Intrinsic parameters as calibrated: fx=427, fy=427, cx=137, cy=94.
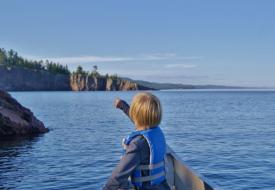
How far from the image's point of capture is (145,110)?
5359 millimetres

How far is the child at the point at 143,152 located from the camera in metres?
5.31

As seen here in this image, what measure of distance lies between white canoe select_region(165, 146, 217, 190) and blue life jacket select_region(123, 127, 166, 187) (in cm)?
267

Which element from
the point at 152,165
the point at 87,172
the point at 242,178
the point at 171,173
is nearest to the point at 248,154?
the point at 242,178

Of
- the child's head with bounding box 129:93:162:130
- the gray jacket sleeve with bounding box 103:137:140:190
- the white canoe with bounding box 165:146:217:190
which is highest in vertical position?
the child's head with bounding box 129:93:162:130

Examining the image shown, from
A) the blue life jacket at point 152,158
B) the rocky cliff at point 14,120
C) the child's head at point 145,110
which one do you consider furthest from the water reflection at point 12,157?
the child's head at point 145,110

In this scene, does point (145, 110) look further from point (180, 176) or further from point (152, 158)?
point (180, 176)

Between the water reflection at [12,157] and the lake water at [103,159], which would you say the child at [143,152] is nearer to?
the lake water at [103,159]

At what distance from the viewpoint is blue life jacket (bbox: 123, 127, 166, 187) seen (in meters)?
5.51

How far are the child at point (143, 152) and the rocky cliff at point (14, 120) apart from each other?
27.2 meters

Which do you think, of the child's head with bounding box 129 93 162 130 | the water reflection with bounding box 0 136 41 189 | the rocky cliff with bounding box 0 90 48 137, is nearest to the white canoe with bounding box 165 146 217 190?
the child's head with bounding box 129 93 162 130

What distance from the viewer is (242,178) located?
60.5 feet

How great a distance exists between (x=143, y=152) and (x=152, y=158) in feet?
0.58

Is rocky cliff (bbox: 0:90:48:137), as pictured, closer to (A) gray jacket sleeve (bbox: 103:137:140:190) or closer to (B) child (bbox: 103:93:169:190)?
(B) child (bbox: 103:93:169:190)

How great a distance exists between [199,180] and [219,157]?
16.2 m
